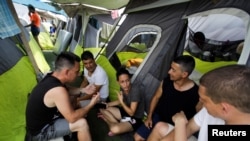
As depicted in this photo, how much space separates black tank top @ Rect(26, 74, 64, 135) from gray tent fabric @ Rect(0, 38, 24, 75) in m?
Result: 1.06

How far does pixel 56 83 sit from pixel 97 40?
4.44m

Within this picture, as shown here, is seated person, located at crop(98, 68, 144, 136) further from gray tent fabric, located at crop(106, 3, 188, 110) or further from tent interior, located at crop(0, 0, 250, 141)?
gray tent fabric, located at crop(106, 3, 188, 110)

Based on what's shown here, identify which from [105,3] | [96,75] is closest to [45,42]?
[105,3]

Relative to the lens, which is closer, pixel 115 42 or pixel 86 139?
pixel 86 139

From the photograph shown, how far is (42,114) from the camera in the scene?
2.27 metres

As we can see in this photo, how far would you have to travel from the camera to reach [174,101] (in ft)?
7.91

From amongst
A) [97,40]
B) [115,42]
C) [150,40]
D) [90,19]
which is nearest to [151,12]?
[150,40]

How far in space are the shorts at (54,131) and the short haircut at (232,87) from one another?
4.86 ft

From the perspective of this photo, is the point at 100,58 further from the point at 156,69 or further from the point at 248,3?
the point at 248,3

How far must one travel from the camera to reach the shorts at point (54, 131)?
7.64ft

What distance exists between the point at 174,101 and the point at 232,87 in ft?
4.00

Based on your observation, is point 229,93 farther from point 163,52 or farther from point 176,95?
point 163,52

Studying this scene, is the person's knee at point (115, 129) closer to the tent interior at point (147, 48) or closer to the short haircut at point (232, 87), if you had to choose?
the tent interior at point (147, 48)

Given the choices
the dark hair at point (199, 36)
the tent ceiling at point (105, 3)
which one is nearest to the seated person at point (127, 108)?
the dark hair at point (199, 36)
